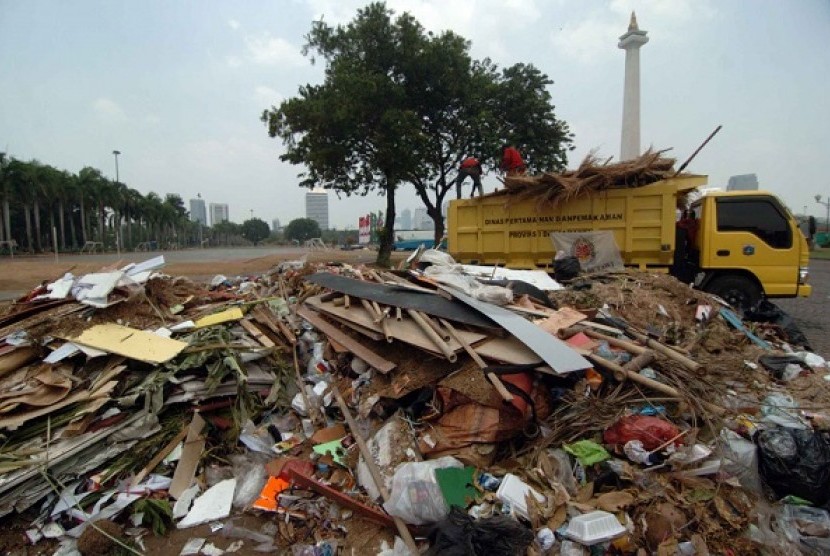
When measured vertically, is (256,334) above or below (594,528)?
above

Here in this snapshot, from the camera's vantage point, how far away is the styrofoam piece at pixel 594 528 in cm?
218

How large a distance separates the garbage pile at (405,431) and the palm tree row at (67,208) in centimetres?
3956

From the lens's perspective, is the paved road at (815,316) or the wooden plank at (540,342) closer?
the wooden plank at (540,342)

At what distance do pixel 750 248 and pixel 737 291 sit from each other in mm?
672

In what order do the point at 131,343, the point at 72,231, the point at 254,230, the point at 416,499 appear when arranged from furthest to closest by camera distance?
the point at 254,230 → the point at 72,231 → the point at 131,343 → the point at 416,499

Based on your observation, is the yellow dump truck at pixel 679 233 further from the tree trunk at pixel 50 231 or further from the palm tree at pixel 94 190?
the palm tree at pixel 94 190

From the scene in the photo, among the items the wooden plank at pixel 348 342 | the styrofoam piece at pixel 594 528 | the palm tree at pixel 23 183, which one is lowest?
the styrofoam piece at pixel 594 528

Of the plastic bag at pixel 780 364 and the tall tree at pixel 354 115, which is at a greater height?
the tall tree at pixel 354 115

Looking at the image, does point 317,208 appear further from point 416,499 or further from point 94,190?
point 416,499

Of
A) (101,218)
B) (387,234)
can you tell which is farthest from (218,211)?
(387,234)

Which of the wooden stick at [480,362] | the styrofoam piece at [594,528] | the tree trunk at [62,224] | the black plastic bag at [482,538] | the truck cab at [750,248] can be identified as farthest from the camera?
the tree trunk at [62,224]

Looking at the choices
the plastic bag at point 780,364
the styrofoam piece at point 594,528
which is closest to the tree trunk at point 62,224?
the styrofoam piece at point 594,528

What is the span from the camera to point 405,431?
123 inches

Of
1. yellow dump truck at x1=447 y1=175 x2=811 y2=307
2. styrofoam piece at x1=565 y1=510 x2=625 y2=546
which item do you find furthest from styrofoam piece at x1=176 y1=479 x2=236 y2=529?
yellow dump truck at x1=447 y1=175 x2=811 y2=307
